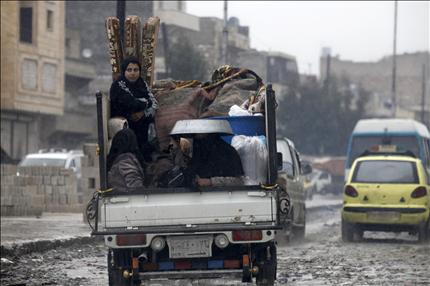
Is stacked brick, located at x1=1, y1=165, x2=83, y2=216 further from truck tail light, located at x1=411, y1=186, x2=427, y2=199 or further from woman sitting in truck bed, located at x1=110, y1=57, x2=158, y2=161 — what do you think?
woman sitting in truck bed, located at x1=110, y1=57, x2=158, y2=161

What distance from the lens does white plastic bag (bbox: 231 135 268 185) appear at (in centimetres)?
1146

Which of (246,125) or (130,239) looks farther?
(246,125)

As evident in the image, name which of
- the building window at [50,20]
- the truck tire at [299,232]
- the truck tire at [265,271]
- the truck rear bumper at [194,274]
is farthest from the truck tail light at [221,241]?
the building window at [50,20]

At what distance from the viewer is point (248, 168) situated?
37.8ft

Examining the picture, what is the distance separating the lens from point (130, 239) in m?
10.9

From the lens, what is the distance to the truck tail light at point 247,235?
35.2 ft

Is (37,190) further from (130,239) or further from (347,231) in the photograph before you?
(130,239)

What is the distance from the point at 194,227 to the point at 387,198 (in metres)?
11.2

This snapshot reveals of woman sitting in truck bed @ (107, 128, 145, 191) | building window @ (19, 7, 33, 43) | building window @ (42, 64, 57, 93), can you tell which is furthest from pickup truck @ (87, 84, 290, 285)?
building window @ (42, 64, 57, 93)

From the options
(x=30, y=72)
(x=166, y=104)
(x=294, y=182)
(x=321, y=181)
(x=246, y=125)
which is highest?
(x=30, y=72)

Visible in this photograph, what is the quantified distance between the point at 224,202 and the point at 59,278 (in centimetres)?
439

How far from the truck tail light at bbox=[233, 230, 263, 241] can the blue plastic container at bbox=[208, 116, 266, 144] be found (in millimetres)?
1538

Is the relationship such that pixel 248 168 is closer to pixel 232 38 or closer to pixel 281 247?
pixel 281 247

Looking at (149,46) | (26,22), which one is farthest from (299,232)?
(26,22)
